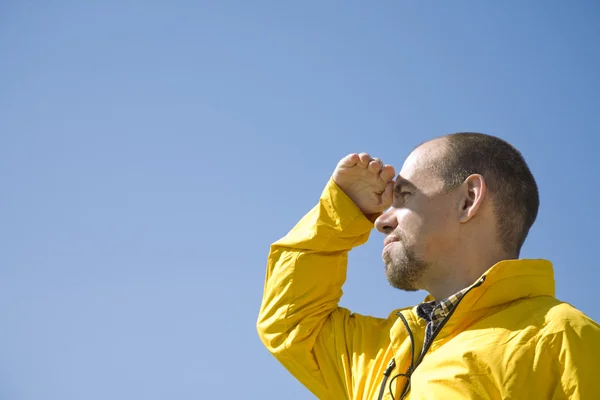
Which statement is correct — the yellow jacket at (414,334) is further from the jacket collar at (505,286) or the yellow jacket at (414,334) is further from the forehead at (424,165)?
the forehead at (424,165)

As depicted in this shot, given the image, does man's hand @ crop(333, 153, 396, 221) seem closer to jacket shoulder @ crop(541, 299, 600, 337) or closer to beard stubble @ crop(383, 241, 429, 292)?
beard stubble @ crop(383, 241, 429, 292)

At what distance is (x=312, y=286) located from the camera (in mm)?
4520

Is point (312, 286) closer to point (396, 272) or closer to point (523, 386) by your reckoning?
point (396, 272)

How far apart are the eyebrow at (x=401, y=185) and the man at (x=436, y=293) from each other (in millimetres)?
11

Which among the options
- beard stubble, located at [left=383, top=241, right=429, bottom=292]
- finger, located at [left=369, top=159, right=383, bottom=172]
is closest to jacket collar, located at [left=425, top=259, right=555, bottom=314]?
beard stubble, located at [left=383, top=241, right=429, bottom=292]

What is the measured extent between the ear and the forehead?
0.17 meters

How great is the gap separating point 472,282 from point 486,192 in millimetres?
518

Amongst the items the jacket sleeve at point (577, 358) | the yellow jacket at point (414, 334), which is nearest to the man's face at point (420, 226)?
the yellow jacket at point (414, 334)

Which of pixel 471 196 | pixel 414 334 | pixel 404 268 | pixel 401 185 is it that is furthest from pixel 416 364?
pixel 401 185

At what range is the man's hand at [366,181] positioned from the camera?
441cm

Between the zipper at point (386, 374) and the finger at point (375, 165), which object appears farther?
the finger at point (375, 165)

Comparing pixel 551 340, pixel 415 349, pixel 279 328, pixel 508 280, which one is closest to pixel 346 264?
pixel 279 328

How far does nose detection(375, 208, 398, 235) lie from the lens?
13.7ft

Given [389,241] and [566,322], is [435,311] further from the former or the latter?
[566,322]
